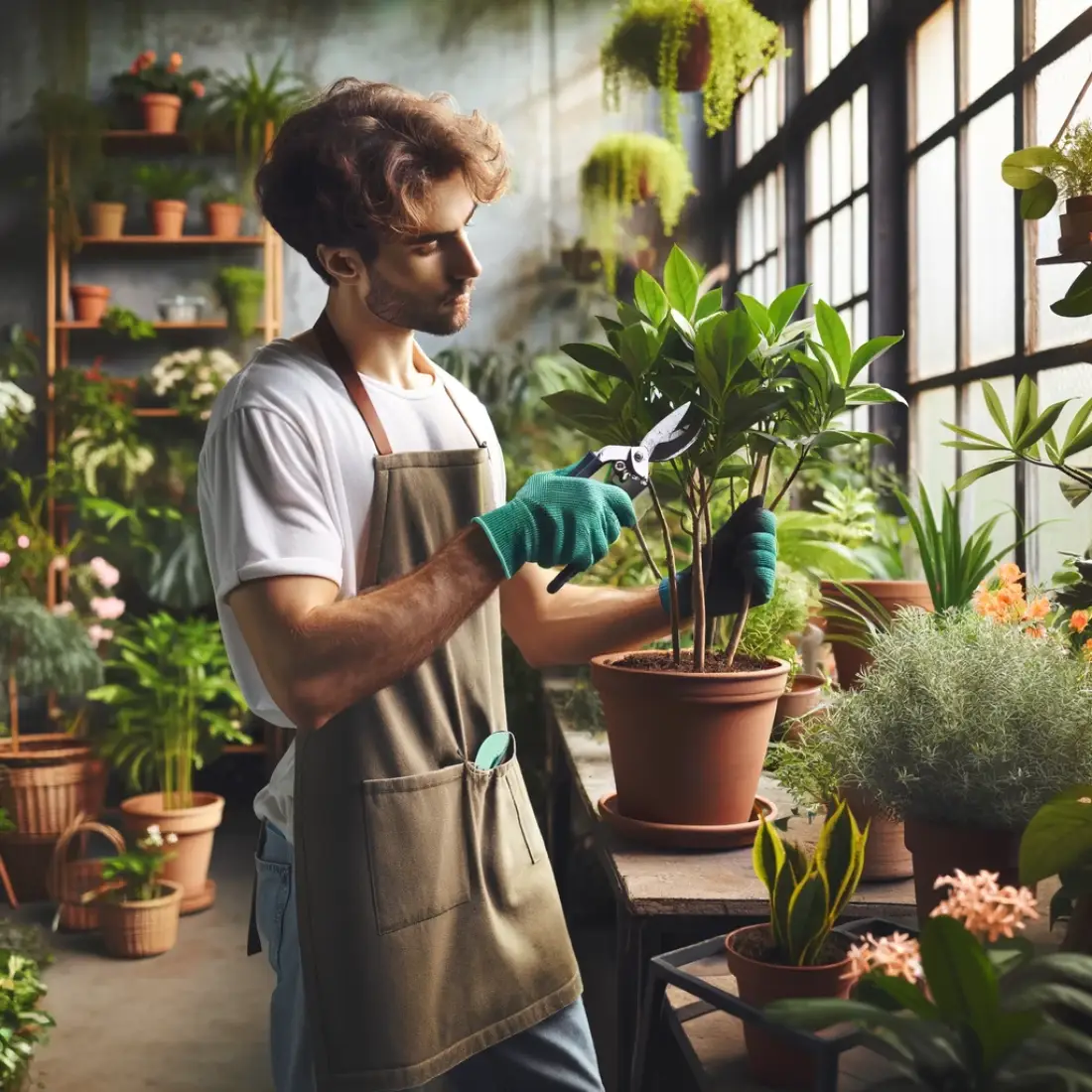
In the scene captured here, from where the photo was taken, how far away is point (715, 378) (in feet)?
4.63

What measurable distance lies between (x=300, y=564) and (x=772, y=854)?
0.56 meters

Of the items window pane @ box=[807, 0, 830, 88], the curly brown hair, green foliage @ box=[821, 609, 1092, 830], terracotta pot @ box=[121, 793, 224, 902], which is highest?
window pane @ box=[807, 0, 830, 88]

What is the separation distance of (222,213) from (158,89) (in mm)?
561

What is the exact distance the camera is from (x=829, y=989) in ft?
3.23

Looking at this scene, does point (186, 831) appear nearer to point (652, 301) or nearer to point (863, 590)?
point (863, 590)

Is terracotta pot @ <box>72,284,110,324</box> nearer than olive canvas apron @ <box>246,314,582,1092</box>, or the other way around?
olive canvas apron @ <box>246,314,582,1092</box>

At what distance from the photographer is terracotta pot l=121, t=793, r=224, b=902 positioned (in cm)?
400

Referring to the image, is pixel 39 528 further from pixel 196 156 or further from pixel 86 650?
pixel 196 156

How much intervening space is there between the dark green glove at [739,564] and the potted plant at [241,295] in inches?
147

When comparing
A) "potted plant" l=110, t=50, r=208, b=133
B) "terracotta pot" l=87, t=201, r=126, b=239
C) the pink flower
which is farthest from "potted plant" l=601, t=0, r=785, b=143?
the pink flower

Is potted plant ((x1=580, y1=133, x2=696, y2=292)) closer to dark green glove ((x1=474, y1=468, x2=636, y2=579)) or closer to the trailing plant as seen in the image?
the trailing plant

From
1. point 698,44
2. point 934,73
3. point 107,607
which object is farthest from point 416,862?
point 107,607

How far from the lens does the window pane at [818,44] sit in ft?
11.4

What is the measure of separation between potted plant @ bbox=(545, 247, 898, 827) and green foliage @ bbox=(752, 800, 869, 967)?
0.37 meters
